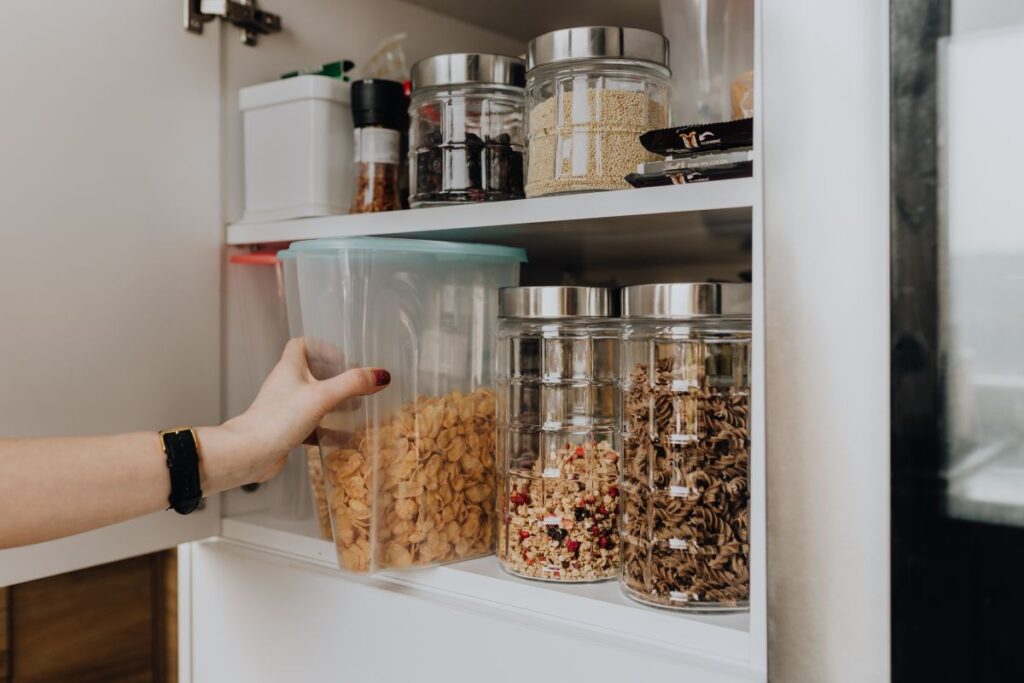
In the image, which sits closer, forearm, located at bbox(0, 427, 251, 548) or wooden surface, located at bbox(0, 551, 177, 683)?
forearm, located at bbox(0, 427, 251, 548)


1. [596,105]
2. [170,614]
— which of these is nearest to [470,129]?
[596,105]

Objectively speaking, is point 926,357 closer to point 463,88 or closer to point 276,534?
point 463,88

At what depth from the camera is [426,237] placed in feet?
3.24

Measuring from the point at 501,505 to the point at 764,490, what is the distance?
12.1 inches

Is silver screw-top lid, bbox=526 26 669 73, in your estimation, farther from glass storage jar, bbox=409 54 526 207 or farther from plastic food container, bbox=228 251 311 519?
plastic food container, bbox=228 251 311 519

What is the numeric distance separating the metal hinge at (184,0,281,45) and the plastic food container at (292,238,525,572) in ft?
1.17

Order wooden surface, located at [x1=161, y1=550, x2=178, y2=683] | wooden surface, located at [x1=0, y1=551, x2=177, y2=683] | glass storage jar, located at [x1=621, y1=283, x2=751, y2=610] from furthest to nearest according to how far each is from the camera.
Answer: wooden surface, located at [x1=161, y1=550, x2=178, y2=683]
wooden surface, located at [x1=0, y1=551, x2=177, y2=683]
glass storage jar, located at [x1=621, y1=283, x2=751, y2=610]

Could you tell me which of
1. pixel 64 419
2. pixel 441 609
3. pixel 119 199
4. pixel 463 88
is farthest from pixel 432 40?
pixel 441 609

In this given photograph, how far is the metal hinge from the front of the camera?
1.00 m

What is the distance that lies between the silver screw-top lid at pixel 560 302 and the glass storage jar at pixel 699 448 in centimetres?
9

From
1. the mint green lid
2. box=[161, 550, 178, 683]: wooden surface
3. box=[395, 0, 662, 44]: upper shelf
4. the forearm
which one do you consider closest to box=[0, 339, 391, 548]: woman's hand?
the forearm

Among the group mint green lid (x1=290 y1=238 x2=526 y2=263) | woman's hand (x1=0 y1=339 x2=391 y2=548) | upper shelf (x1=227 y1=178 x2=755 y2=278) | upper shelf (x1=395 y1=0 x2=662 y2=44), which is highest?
upper shelf (x1=395 y1=0 x2=662 y2=44)

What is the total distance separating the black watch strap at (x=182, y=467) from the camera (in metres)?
0.78

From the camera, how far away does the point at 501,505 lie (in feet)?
2.82
